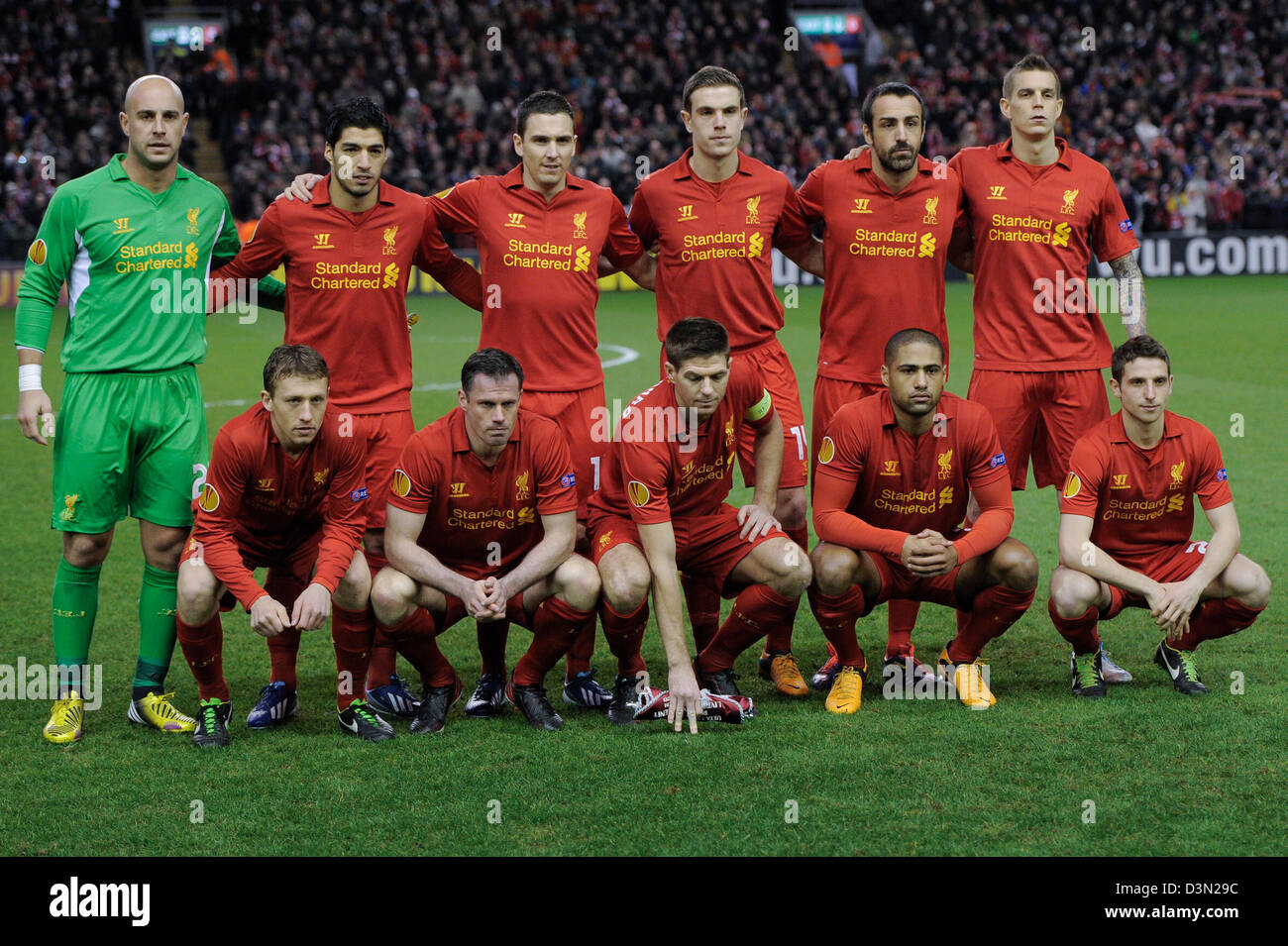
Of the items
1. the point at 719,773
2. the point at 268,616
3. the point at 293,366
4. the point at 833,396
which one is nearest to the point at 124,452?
the point at 293,366

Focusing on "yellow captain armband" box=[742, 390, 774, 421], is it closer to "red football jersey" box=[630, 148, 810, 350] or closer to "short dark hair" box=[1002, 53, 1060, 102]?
"red football jersey" box=[630, 148, 810, 350]

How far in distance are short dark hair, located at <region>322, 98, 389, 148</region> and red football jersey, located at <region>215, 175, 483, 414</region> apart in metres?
0.28

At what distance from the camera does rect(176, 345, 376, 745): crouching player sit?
5086 mm

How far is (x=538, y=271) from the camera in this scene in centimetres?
590

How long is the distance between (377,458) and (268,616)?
101 cm

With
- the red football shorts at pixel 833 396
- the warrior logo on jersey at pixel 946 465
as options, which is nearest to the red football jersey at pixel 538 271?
the red football shorts at pixel 833 396

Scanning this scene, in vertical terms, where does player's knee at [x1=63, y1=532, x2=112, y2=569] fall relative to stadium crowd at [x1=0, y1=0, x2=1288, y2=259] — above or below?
below

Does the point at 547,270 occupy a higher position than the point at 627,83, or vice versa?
the point at 627,83

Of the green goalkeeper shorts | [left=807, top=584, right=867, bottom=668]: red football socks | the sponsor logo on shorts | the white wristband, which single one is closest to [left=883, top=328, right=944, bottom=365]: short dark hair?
[left=807, top=584, right=867, bottom=668]: red football socks

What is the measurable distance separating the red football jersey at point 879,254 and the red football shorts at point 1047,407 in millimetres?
329

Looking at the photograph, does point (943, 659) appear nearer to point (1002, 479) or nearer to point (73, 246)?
→ point (1002, 479)

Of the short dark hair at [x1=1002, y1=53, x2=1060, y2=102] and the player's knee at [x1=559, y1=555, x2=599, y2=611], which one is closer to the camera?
the player's knee at [x1=559, y1=555, x2=599, y2=611]

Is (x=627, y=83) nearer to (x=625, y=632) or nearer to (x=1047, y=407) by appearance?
(x=1047, y=407)

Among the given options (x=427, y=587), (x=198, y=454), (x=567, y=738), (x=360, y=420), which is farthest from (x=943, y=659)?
(x=198, y=454)
